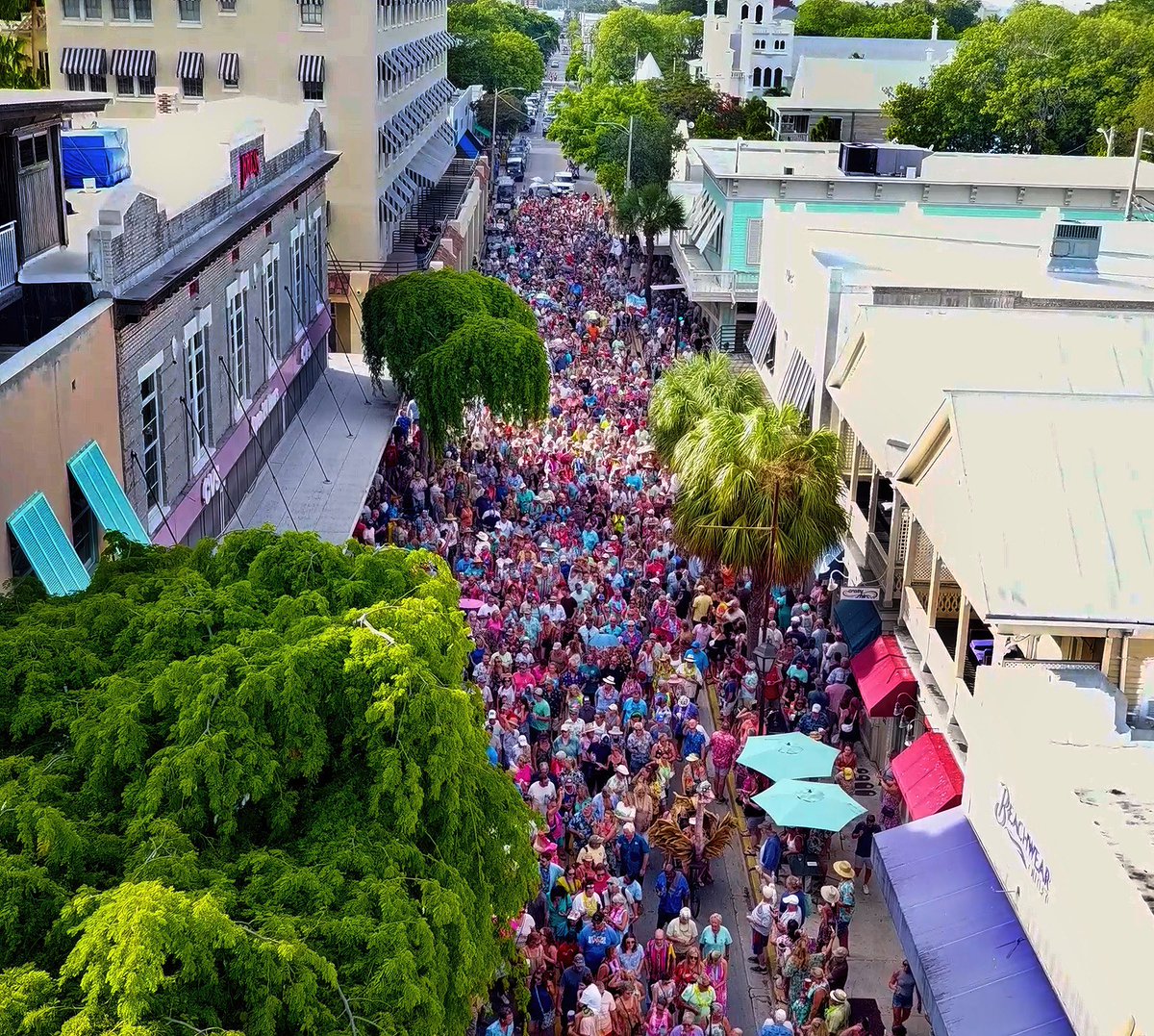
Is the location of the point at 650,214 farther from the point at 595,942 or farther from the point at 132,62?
the point at 595,942

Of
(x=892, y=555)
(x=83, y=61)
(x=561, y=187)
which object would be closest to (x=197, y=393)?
(x=892, y=555)

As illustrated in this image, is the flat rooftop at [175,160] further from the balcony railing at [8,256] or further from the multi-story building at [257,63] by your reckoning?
the multi-story building at [257,63]

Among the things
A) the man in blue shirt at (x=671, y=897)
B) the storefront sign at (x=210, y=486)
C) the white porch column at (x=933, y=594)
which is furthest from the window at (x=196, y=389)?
the white porch column at (x=933, y=594)

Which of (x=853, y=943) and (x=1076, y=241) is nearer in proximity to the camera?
(x=853, y=943)

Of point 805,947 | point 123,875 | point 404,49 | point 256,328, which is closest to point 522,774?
point 805,947

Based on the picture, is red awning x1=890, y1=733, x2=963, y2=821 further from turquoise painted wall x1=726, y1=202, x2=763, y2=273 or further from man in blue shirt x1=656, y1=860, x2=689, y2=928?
turquoise painted wall x1=726, y1=202, x2=763, y2=273
